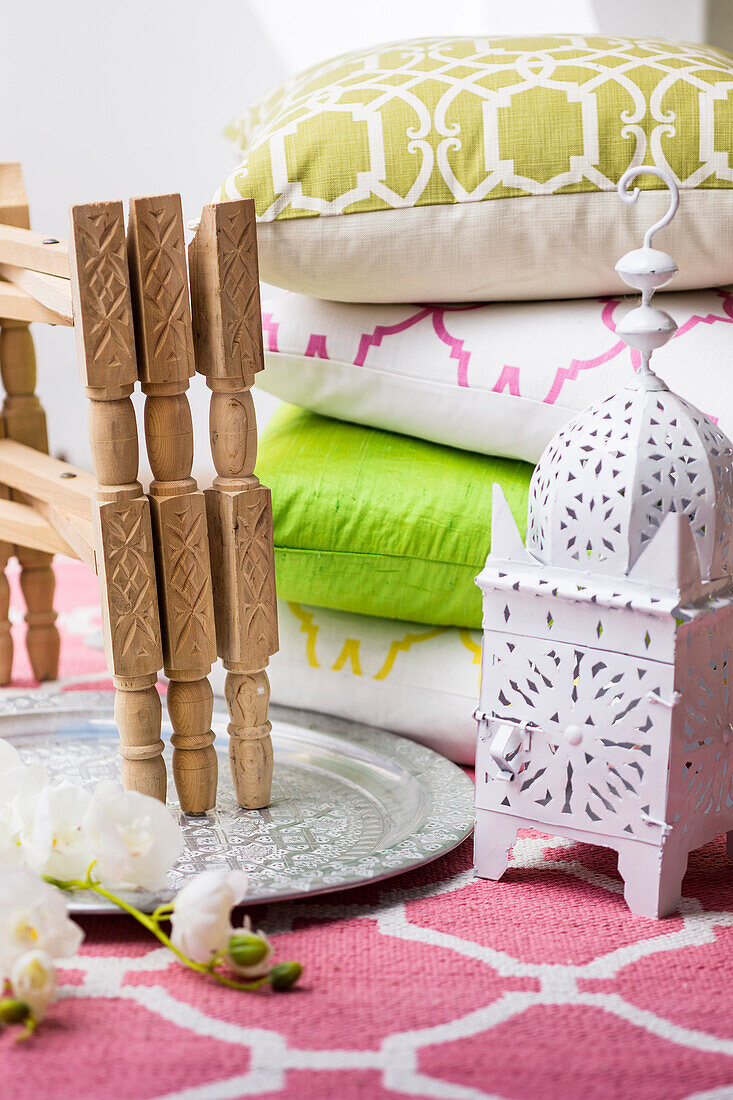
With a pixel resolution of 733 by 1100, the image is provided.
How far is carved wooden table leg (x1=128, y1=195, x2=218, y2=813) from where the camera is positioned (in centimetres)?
76

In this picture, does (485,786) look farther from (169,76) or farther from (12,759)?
(169,76)

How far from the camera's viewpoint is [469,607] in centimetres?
100

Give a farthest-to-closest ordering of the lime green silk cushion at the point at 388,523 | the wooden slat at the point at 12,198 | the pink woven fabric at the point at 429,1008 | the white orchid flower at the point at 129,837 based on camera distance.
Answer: the wooden slat at the point at 12,198 → the lime green silk cushion at the point at 388,523 → the white orchid flower at the point at 129,837 → the pink woven fabric at the point at 429,1008

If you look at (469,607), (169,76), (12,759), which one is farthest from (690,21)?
(12,759)

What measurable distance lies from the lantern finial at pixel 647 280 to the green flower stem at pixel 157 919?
42cm

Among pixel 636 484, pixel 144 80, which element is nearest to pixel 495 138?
pixel 636 484

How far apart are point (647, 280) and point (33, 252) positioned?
1.35 feet

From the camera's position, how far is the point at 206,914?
63 cm

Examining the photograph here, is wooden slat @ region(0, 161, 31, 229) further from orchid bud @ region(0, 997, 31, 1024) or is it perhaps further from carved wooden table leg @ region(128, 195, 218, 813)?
orchid bud @ region(0, 997, 31, 1024)

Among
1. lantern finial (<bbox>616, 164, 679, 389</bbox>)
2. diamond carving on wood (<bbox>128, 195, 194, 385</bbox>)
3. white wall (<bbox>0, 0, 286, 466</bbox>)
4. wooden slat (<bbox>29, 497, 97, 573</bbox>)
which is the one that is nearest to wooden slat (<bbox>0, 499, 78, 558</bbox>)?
wooden slat (<bbox>29, 497, 97, 573</bbox>)

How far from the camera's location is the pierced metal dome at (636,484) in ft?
2.35

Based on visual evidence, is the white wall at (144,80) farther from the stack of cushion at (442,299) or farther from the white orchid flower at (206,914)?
the white orchid flower at (206,914)

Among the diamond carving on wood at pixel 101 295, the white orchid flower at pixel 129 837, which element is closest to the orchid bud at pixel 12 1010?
the white orchid flower at pixel 129 837

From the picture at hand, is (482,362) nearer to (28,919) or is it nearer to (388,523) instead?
(388,523)
